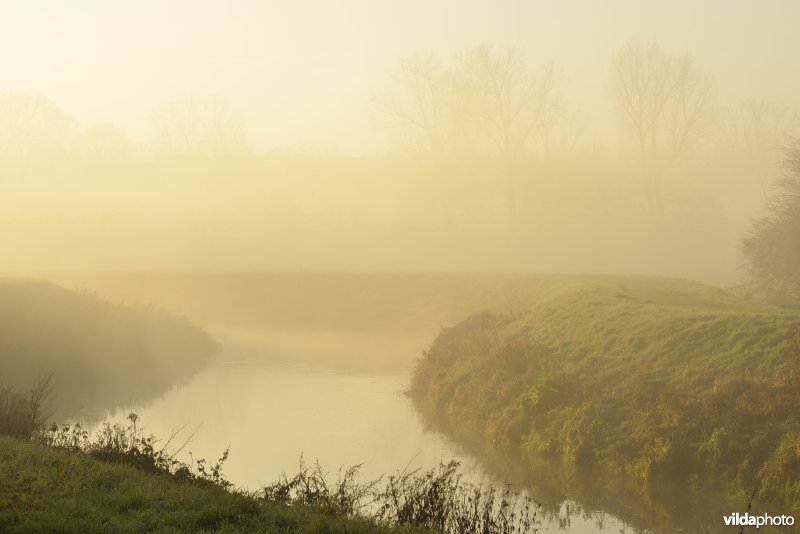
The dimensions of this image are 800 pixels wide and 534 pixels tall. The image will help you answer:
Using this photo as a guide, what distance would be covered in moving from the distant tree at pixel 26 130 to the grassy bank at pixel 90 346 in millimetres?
52826

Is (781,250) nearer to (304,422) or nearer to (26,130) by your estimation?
(304,422)

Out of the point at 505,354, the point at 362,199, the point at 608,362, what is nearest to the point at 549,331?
the point at 505,354

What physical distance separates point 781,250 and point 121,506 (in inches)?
1470

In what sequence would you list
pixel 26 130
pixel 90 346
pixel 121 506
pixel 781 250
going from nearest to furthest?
1. pixel 121 506
2. pixel 90 346
3. pixel 781 250
4. pixel 26 130

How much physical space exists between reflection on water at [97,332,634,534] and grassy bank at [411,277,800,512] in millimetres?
2212

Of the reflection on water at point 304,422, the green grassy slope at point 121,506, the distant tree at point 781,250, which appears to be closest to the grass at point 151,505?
the green grassy slope at point 121,506

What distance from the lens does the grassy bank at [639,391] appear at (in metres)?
21.1

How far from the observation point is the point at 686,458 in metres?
21.5

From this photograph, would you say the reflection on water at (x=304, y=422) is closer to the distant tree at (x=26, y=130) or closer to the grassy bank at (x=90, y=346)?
the grassy bank at (x=90, y=346)

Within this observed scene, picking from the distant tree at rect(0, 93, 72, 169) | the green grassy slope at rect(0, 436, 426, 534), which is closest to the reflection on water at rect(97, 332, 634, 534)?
the green grassy slope at rect(0, 436, 426, 534)

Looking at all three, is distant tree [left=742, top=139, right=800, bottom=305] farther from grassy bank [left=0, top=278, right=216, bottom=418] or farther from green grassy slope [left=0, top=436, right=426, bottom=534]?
green grassy slope [left=0, top=436, right=426, bottom=534]

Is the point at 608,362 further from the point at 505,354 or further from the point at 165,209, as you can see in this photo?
the point at 165,209

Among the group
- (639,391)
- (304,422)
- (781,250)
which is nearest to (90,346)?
(304,422)

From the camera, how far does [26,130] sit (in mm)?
91000
